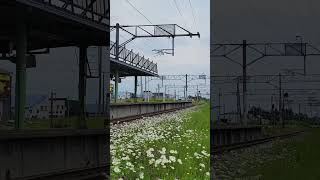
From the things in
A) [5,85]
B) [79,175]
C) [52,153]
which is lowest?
[79,175]

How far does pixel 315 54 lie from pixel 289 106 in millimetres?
614

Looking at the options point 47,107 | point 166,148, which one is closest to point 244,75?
point 166,148

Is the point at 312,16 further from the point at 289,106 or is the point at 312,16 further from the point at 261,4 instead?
the point at 289,106

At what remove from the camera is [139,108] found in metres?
6.89

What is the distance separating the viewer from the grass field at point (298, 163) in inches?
188

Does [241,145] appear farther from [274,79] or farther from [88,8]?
[88,8]

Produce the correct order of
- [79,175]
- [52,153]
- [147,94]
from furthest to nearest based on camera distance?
[147,94] → [79,175] → [52,153]

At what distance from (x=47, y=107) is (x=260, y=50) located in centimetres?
291

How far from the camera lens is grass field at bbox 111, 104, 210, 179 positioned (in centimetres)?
513

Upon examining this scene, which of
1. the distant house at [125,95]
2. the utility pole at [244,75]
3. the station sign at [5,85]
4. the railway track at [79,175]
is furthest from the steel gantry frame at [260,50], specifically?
the station sign at [5,85]

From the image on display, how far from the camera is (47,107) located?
6.22 meters

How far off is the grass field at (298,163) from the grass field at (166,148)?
0.64 m

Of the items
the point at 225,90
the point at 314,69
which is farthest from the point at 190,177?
the point at 314,69

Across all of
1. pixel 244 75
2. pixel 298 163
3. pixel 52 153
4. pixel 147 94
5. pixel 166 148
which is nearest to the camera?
pixel 298 163
